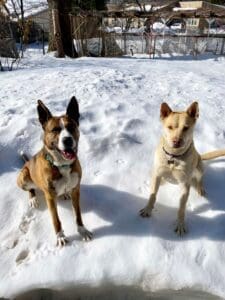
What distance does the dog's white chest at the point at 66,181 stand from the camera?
3.07 meters

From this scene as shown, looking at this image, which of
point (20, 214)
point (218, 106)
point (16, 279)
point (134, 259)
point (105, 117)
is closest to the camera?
point (16, 279)

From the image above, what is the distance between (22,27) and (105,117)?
27.1 feet

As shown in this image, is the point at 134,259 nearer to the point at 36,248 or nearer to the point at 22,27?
the point at 36,248

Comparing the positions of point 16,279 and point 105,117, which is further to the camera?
point 105,117

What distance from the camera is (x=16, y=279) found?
114 inches

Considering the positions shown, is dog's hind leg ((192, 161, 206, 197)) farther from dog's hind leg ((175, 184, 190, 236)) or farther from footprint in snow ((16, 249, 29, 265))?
footprint in snow ((16, 249, 29, 265))

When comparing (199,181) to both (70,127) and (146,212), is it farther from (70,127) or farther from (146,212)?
(70,127)

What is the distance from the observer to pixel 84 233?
10.9 feet

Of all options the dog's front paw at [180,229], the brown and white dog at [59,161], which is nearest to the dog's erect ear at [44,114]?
the brown and white dog at [59,161]

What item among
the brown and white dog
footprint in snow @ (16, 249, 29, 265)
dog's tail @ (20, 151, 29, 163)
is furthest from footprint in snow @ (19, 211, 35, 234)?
dog's tail @ (20, 151, 29, 163)

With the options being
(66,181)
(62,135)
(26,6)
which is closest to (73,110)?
(62,135)

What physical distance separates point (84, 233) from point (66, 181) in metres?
0.61

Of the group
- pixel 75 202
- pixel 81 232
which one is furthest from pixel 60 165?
pixel 81 232

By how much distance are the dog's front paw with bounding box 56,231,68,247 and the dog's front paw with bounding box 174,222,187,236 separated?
1123 mm
